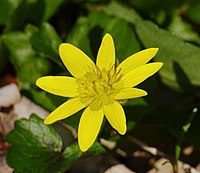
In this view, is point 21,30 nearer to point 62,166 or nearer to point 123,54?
point 123,54

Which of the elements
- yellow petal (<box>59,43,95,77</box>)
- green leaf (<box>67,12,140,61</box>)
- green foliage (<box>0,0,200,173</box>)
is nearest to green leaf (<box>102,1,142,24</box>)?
green foliage (<box>0,0,200,173</box>)

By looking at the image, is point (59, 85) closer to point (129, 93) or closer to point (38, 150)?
point (129, 93)

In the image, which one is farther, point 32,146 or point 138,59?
point 32,146

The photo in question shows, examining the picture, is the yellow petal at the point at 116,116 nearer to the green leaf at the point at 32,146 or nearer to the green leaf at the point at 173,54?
the green leaf at the point at 32,146

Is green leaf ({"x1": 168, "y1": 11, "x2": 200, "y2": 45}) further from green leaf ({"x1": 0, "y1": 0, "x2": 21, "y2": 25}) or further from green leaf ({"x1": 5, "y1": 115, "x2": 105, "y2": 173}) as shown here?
green leaf ({"x1": 5, "y1": 115, "x2": 105, "y2": 173})

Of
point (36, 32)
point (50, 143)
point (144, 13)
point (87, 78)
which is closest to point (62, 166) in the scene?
point (50, 143)

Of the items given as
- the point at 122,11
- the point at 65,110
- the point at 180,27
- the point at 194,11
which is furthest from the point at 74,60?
the point at 194,11

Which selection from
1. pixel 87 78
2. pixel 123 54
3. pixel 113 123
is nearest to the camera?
pixel 113 123
